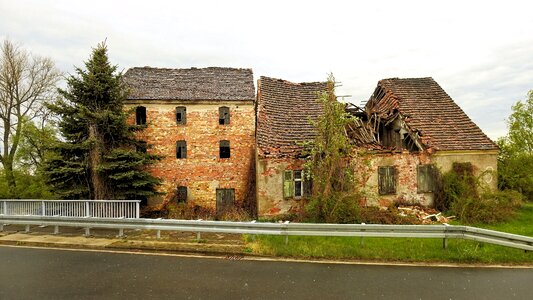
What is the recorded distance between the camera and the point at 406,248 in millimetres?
9562

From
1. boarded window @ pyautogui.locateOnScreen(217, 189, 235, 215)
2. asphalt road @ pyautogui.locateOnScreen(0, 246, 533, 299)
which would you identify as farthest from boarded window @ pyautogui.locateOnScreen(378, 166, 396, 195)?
boarded window @ pyautogui.locateOnScreen(217, 189, 235, 215)

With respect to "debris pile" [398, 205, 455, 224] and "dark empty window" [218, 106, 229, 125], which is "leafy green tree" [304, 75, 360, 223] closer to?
"debris pile" [398, 205, 455, 224]

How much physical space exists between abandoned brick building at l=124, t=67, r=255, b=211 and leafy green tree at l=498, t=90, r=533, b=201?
14.4 metres

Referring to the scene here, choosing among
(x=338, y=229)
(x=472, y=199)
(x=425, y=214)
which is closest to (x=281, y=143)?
(x=425, y=214)

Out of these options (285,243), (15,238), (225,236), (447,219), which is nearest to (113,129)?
(15,238)

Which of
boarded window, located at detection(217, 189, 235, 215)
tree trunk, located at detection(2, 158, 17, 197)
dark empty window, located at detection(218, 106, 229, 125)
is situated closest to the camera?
boarded window, located at detection(217, 189, 235, 215)

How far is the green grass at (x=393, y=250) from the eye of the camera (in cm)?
891

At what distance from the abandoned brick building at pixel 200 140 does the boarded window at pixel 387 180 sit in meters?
7.56

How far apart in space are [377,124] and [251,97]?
8.52 meters

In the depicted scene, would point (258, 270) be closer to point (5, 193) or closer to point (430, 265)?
point (430, 265)

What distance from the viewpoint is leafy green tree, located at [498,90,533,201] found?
17109 millimetres

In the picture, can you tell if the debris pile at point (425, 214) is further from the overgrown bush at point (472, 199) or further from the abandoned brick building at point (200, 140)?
the abandoned brick building at point (200, 140)

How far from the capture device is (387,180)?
1681 centimetres

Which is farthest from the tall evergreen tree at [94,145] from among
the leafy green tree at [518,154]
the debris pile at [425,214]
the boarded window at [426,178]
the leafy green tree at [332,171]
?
the leafy green tree at [518,154]
